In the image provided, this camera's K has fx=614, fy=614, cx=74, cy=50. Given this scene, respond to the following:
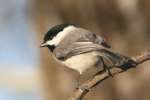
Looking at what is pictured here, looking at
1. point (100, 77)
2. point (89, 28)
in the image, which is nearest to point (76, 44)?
point (100, 77)

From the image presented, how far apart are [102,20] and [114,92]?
499 mm

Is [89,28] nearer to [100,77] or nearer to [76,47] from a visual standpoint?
[76,47]

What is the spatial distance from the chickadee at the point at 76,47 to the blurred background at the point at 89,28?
4.28ft

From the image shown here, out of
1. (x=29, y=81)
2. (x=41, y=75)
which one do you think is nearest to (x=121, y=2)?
(x=41, y=75)

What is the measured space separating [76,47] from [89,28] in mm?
1646

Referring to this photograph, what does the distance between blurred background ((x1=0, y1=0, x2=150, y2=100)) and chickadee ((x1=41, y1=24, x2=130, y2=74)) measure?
4.28 ft

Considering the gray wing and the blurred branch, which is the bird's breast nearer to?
the gray wing

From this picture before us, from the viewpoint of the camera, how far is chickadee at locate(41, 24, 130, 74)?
2258 millimetres

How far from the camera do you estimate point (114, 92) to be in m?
3.76

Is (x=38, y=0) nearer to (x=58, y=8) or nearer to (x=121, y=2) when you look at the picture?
(x=58, y=8)

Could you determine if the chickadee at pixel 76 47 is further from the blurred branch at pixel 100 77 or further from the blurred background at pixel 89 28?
the blurred background at pixel 89 28

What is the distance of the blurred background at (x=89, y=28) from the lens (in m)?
3.79

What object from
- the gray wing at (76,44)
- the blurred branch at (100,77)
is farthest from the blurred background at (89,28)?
the blurred branch at (100,77)

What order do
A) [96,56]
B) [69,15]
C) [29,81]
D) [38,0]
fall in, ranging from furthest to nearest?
1. [29,81]
2. [38,0]
3. [69,15]
4. [96,56]
